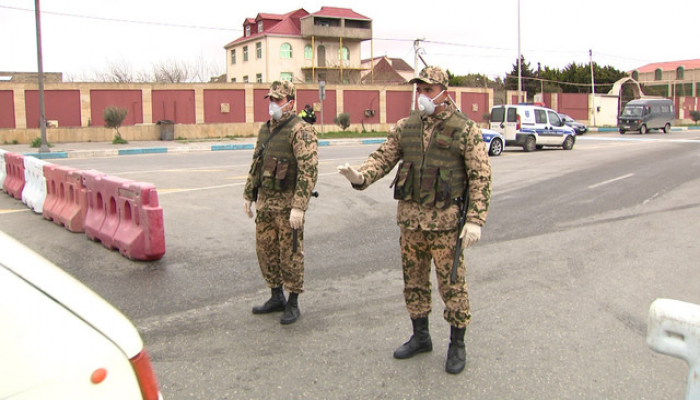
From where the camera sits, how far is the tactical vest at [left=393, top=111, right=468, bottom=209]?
383 cm

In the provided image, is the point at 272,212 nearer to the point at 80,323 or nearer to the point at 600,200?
the point at 80,323

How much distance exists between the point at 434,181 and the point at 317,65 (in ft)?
205

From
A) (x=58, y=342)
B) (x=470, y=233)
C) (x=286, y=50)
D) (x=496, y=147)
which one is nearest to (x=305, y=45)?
(x=286, y=50)

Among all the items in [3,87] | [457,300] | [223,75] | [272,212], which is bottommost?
[457,300]

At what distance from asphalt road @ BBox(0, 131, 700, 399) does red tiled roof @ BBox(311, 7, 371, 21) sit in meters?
55.1

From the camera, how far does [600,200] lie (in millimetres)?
10930

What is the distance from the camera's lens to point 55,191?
9.12 metres

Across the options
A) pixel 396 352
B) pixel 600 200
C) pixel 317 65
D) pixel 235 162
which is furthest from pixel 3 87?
pixel 317 65

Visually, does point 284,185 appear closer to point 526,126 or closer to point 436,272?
point 436,272

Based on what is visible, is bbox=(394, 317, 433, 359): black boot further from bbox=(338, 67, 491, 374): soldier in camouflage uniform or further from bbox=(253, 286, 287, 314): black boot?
bbox=(253, 286, 287, 314): black boot

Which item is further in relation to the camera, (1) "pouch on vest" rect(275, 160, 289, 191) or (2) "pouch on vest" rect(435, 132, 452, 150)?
(1) "pouch on vest" rect(275, 160, 289, 191)

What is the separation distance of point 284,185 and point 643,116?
38.7 metres

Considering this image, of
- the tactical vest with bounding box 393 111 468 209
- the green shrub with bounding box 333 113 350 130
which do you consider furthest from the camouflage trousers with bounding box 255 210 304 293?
the green shrub with bounding box 333 113 350 130

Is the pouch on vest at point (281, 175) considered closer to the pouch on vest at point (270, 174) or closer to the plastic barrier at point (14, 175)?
the pouch on vest at point (270, 174)
